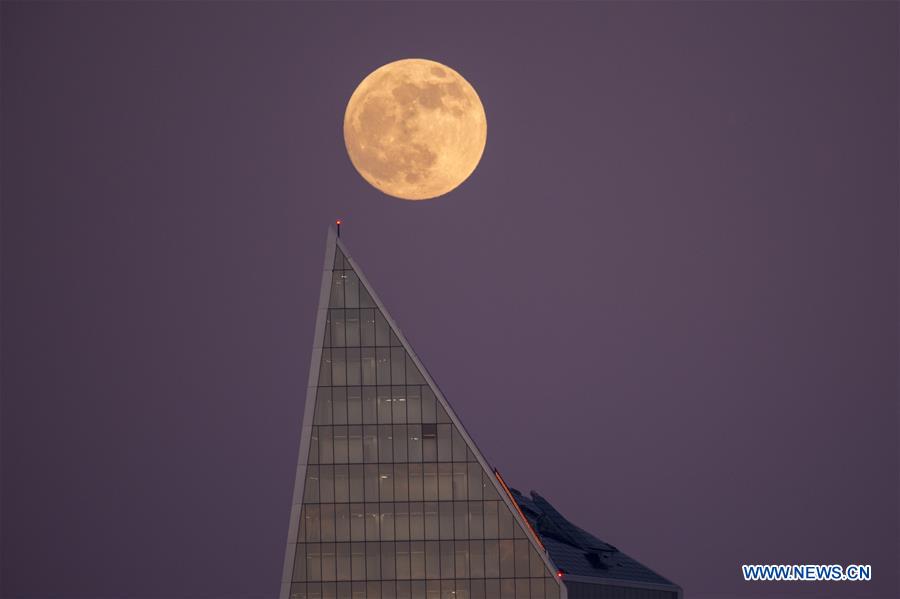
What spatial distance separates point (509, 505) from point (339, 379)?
15452 millimetres

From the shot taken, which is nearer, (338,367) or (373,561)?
(373,561)

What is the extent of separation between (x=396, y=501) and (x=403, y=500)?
1.69 ft

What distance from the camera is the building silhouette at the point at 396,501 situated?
11231 cm

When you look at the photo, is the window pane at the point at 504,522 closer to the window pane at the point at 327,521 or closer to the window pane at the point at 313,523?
the window pane at the point at 327,521

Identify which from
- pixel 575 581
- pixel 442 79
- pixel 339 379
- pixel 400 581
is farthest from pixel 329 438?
pixel 442 79

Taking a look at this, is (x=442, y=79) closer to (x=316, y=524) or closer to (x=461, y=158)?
(x=461, y=158)

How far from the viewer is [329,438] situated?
113 meters

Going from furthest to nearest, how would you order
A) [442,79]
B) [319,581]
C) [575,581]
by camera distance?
[442,79]
[575,581]
[319,581]

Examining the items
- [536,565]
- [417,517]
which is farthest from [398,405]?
[536,565]

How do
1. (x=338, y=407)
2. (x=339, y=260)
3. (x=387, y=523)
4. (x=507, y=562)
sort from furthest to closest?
(x=339, y=260)
(x=338, y=407)
(x=387, y=523)
(x=507, y=562)

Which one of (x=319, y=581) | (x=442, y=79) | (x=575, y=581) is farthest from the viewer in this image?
(x=442, y=79)

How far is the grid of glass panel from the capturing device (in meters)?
112

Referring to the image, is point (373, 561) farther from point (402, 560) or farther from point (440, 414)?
point (440, 414)

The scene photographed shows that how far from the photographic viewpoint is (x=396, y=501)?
11256 centimetres
